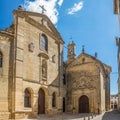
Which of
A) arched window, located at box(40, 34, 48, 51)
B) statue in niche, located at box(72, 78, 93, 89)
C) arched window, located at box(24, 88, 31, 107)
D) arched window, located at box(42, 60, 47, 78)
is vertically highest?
arched window, located at box(40, 34, 48, 51)

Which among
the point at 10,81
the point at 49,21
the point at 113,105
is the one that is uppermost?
the point at 49,21

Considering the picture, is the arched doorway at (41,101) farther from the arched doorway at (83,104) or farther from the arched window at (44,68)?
the arched doorway at (83,104)

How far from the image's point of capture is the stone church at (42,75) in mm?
21016

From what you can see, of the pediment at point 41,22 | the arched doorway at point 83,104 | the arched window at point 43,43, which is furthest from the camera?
the arched doorway at point 83,104

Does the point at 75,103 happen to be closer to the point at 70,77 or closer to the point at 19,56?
the point at 70,77

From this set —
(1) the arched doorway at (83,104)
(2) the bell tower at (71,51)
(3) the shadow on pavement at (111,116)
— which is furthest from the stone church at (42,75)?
(2) the bell tower at (71,51)

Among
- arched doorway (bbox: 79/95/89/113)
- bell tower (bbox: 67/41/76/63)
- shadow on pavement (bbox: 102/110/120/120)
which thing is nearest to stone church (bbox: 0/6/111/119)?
arched doorway (bbox: 79/95/89/113)

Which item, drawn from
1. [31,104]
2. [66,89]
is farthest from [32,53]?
[66,89]

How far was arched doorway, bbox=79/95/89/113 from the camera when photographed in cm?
2945

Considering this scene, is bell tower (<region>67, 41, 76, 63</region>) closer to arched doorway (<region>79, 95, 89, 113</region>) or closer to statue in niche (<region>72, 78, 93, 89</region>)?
statue in niche (<region>72, 78, 93, 89</region>)

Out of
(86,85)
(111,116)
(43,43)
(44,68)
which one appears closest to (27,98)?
(44,68)

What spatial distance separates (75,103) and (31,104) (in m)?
8.65

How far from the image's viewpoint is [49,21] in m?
28.2

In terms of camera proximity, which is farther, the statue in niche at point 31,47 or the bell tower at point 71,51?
the bell tower at point 71,51
